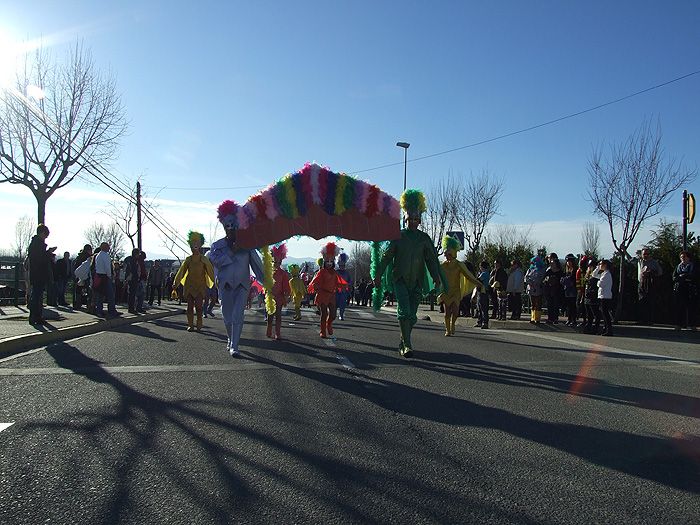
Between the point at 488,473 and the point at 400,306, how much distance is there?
500 centimetres

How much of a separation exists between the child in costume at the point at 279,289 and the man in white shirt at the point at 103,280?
470cm

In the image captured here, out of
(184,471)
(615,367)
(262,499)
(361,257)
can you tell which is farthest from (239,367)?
(361,257)

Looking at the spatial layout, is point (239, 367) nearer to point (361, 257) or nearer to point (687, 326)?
point (687, 326)

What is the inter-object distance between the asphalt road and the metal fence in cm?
1279

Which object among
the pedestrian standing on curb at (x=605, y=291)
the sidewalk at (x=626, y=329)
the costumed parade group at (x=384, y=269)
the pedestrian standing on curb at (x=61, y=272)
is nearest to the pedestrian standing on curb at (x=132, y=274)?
the pedestrian standing on curb at (x=61, y=272)

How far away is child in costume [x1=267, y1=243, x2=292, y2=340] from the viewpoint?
11.3 m

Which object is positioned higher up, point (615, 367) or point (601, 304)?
point (601, 304)

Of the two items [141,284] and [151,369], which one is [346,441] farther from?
[141,284]

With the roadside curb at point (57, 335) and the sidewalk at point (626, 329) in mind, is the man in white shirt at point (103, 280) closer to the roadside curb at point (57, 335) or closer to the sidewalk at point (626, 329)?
the roadside curb at point (57, 335)

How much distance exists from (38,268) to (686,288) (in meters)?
13.6

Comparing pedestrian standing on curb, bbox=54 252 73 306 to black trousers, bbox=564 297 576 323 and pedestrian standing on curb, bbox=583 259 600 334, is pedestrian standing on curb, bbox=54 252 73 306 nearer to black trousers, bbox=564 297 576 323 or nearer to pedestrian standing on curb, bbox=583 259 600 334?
black trousers, bbox=564 297 576 323

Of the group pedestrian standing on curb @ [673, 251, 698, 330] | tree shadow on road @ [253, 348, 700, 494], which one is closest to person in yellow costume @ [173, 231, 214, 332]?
tree shadow on road @ [253, 348, 700, 494]

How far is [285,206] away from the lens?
8.87 m

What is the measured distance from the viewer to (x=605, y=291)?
12422mm
